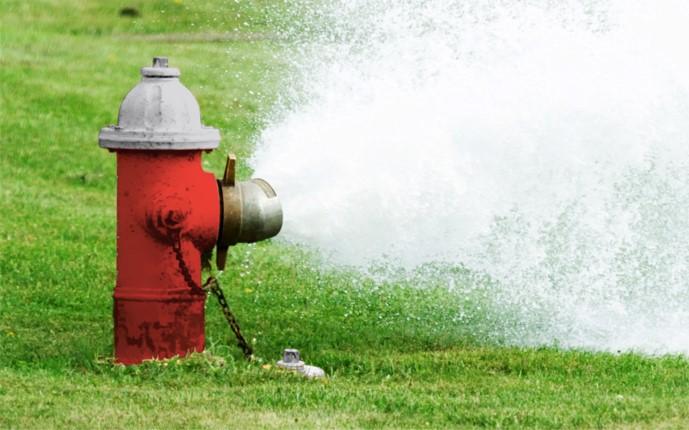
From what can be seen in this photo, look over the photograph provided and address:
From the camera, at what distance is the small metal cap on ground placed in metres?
6.20

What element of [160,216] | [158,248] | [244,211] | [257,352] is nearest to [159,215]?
[160,216]

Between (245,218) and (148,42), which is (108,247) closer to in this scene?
(245,218)

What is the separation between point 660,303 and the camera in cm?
720

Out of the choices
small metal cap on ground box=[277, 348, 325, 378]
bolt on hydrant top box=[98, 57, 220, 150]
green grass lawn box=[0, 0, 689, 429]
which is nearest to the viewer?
green grass lawn box=[0, 0, 689, 429]

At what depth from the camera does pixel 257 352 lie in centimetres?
681

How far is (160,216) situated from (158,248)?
5.0 inches

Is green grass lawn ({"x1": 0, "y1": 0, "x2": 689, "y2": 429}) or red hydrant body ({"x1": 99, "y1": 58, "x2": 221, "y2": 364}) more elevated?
red hydrant body ({"x1": 99, "y1": 58, "x2": 221, "y2": 364})

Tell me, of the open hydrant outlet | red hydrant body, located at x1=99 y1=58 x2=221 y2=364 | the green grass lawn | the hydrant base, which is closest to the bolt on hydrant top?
red hydrant body, located at x1=99 y1=58 x2=221 y2=364

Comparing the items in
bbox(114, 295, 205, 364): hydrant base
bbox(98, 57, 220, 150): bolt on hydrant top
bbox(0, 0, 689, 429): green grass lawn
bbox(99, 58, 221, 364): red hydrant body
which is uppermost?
bbox(98, 57, 220, 150): bolt on hydrant top

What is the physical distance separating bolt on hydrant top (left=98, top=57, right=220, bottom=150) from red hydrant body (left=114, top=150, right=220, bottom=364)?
0.06 meters

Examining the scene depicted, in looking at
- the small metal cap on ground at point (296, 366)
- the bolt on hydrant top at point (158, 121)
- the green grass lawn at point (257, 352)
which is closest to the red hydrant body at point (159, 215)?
the bolt on hydrant top at point (158, 121)

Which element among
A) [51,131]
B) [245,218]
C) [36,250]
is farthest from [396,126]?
[51,131]

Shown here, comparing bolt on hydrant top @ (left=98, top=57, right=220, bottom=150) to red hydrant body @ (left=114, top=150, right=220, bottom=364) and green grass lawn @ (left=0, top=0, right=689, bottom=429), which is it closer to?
red hydrant body @ (left=114, top=150, right=220, bottom=364)

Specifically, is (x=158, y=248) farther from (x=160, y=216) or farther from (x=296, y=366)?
(x=296, y=366)
